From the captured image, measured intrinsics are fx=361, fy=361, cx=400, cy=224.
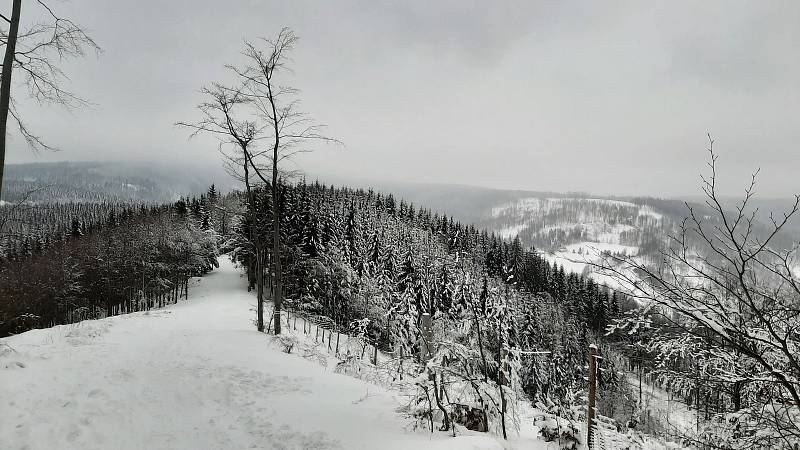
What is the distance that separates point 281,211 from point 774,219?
4067 centimetres

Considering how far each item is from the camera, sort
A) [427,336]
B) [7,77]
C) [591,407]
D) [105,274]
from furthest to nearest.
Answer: [105,274] → [591,407] → [427,336] → [7,77]

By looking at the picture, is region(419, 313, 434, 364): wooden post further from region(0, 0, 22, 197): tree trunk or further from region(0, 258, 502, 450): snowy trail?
region(0, 0, 22, 197): tree trunk

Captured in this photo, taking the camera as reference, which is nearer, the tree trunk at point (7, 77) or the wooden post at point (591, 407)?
the tree trunk at point (7, 77)

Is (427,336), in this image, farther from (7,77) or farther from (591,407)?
(7,77)

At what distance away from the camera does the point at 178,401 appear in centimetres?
814

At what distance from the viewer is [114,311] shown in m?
41.8

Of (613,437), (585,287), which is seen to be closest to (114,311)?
(613,437)

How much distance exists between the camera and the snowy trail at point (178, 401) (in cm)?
638

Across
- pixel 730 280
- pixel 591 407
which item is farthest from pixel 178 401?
pixel 730 280

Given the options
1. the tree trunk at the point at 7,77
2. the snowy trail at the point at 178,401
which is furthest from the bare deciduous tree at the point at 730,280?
the tree trunk at the point at 7,77

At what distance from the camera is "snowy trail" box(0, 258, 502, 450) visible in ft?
20.9

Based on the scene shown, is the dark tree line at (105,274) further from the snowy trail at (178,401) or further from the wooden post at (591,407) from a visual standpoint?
the wooden post at (591,407)

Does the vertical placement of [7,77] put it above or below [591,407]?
above

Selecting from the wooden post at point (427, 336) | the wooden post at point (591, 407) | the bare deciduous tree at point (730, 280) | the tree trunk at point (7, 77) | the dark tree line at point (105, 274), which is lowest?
the dark tree line at point (105, 274)
